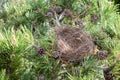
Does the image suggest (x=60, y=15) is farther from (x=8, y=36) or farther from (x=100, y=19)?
(x=8, y=36)

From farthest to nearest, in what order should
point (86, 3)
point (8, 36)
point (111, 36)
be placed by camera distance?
point (86, 3) → point (111, 36) → point (8, 36)

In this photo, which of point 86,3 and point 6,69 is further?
point 86,3

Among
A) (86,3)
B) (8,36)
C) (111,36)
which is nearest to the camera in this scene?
(8,36)

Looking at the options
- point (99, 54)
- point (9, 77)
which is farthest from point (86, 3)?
point (9, 77)

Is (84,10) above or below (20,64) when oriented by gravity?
above

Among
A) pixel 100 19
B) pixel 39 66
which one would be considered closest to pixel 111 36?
pixel 100 19

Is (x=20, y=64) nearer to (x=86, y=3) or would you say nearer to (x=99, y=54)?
(x=99, y=54)
